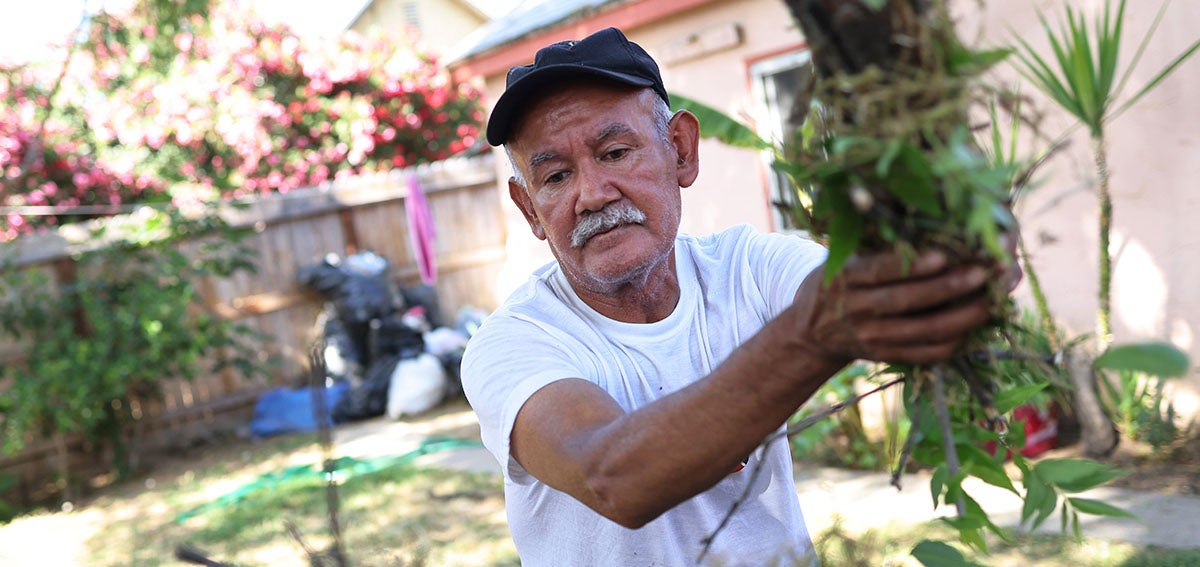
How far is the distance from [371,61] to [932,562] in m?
14.7

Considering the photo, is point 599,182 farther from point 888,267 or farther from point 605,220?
point 888,267

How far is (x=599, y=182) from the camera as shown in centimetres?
214

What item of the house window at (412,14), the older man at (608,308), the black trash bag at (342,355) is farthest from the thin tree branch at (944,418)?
the house window at (412,14)

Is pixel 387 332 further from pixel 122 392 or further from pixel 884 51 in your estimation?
pixel 884 51

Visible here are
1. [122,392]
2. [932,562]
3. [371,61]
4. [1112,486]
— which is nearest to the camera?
[932,562]

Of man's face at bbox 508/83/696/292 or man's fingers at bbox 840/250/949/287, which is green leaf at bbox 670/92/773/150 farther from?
man's fingers at bbox 840/250/949/287

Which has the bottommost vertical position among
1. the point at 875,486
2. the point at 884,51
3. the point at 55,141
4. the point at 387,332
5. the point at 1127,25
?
the point at 875,486

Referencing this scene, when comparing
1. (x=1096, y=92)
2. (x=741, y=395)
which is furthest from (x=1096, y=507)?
(x=1096, y=92)

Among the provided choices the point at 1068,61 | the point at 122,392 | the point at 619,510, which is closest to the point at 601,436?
the point at 619,510

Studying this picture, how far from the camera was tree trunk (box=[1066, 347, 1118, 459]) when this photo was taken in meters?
5.28

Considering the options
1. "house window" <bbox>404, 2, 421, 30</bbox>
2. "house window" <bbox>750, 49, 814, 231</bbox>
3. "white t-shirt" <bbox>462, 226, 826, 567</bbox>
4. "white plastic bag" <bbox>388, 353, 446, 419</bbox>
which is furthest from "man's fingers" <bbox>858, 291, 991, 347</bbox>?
"house window" <bbox>404, 2, 421, 30</bbox>

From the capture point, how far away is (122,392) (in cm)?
864

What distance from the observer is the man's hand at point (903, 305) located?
1139 millimetres

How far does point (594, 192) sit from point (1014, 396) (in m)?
1.01
